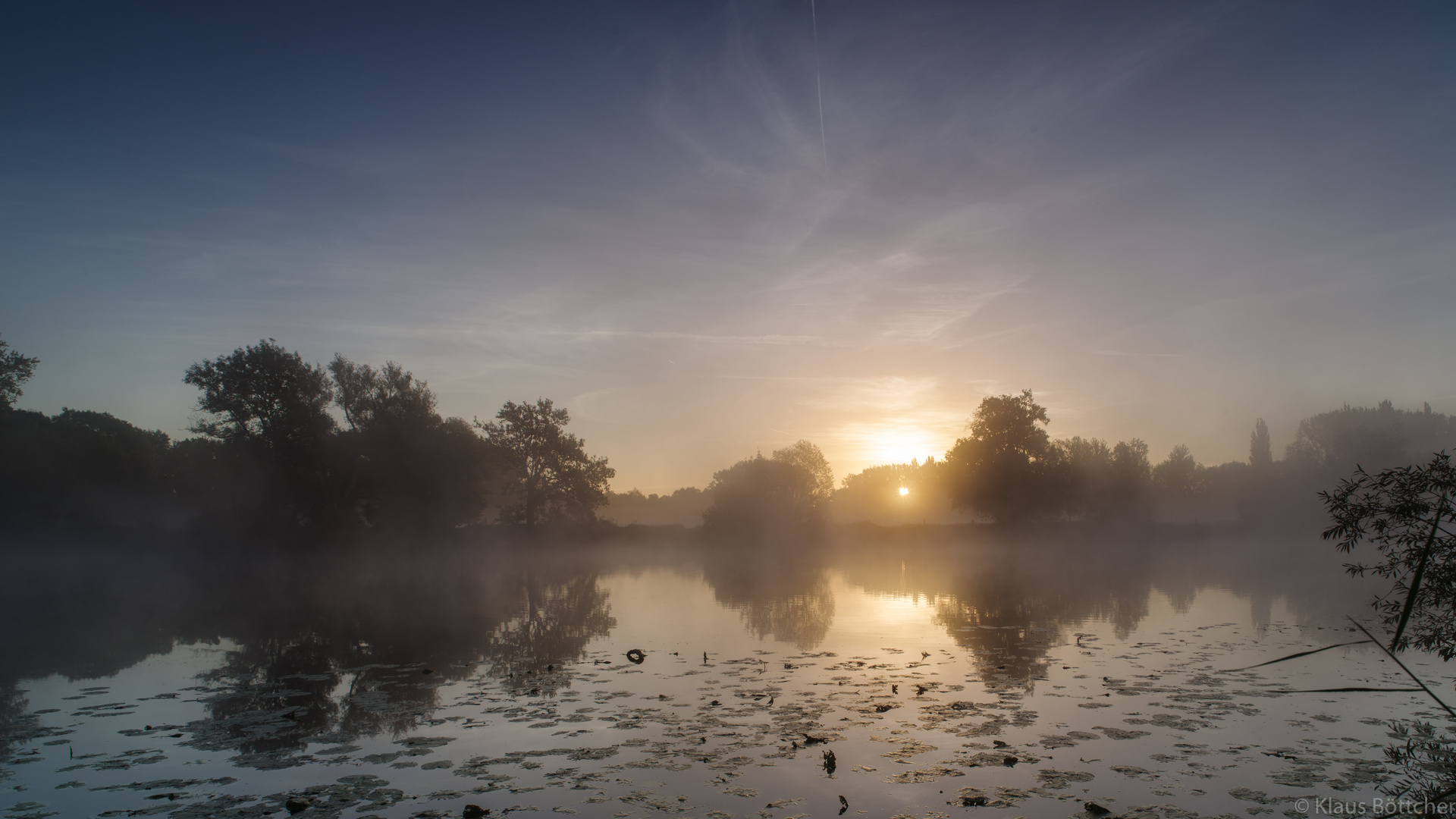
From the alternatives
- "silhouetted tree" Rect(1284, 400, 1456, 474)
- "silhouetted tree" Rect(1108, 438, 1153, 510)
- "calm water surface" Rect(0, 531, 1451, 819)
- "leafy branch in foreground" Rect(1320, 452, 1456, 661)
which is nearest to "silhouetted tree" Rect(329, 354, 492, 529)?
"calm water surface" Rect(0, 531, 1451, 819)

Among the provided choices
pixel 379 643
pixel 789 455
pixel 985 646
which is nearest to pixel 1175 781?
pixel 985 646

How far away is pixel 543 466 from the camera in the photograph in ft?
214

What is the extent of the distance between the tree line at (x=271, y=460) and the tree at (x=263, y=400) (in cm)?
7

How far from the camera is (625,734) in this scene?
9281 mm

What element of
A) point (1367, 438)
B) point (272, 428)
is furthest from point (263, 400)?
point (1367, 438)

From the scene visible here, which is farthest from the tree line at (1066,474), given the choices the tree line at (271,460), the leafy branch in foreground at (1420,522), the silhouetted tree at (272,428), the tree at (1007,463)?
the leafy branch in foreground at (1420,522)

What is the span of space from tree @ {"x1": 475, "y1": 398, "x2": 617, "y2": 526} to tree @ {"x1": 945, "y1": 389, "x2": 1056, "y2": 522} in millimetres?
33951

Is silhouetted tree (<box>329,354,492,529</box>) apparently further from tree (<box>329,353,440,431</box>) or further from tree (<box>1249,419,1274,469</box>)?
tree (<box>1249,419,1274,469</box>)

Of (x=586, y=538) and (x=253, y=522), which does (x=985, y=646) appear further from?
(x=586, y=538)

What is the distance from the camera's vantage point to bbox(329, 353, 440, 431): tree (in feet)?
177

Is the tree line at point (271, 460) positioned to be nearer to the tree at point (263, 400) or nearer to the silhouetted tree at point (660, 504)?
the tree at point (263, 400)

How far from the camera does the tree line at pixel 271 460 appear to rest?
46344 mm

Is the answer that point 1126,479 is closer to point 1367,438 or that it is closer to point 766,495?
point 1367,438

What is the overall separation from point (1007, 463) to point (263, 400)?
58657 millimetres
